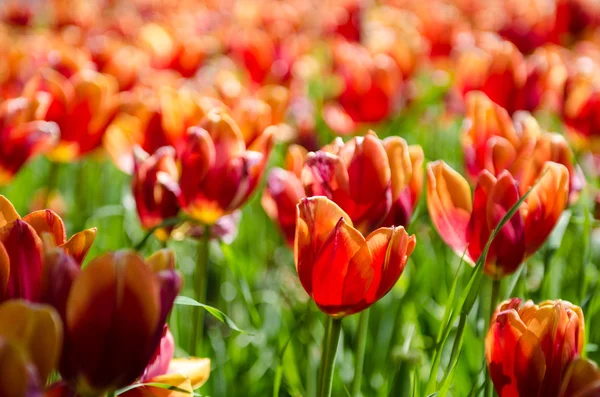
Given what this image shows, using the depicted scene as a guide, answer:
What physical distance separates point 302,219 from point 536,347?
0.78ft

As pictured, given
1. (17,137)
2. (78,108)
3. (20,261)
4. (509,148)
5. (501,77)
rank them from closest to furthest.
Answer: (20,261) → (509,148) → (17,137) → (78,108) → (501,77)

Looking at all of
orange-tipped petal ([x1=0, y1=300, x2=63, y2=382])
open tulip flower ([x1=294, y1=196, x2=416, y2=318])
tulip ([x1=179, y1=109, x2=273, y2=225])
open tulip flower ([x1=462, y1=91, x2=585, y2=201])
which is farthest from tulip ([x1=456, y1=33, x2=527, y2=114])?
orange-tipped petal ([x1=0, y1=300, x2=63, y2=382])

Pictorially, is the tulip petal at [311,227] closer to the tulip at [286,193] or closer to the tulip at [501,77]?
the tulip at [286,193]

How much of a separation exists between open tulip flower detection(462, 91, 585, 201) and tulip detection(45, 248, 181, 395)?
54 centimetres

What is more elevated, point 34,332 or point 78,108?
point 34,332

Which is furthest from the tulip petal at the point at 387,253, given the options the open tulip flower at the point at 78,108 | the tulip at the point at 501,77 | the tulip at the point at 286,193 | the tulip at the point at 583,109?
the tulip at the point at 501,77

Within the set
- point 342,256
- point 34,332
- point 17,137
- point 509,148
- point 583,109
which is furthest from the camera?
point 583,109

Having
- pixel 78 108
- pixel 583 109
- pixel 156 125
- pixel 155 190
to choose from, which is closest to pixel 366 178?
pixel 155 190

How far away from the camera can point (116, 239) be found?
5.67ft

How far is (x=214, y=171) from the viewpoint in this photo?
3.62 feet

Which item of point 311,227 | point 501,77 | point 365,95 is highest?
point 311,227

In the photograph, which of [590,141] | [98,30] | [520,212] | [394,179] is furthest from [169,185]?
[98,30]

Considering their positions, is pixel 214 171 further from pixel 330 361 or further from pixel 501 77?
pixel 501 77

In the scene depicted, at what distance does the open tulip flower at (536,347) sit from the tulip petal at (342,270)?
13 centimetres
